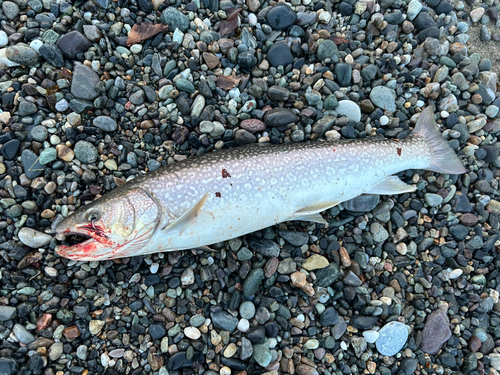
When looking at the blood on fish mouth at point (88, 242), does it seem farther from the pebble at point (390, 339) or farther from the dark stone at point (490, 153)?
the dark stone at point (490, 153)

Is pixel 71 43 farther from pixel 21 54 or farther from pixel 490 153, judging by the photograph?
pixel 490 153

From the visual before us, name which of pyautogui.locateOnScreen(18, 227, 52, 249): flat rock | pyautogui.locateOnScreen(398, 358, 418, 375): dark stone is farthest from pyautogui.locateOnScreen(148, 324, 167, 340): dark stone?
pyautogui.locateOnScreen(398, 358, 418, 375): dark stone

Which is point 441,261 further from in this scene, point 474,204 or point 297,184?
point 297,184

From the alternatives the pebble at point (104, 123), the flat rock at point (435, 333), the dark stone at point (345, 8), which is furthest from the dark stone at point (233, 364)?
the dark stone at point (345, 8)

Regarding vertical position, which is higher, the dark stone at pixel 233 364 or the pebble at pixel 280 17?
the pebble at pixel 280 17

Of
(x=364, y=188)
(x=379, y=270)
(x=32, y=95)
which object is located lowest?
(x=379, y=270)

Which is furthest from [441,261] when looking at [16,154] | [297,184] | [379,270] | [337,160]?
[16,154]

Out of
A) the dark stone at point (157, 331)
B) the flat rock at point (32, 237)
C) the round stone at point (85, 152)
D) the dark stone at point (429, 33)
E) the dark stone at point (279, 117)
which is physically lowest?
the dark stone at point (157, 331)
